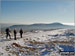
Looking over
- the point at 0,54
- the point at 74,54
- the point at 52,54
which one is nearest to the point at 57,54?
the point at 52,54

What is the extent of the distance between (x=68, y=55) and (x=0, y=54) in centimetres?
522

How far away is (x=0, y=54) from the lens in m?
8.88

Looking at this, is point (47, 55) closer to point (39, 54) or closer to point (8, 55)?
point (39, 54)

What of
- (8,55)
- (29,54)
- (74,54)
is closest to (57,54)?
(74,54)

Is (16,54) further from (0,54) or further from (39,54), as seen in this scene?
(39,54)

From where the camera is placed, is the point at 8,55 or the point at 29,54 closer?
the point at 8,55

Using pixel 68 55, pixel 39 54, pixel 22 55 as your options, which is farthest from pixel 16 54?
pixel 68 55

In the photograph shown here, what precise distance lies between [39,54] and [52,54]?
1.05m

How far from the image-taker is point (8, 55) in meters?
8.84

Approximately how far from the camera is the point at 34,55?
9.27 metres

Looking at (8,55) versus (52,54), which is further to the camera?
(52,54)

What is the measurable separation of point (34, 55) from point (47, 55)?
103cm

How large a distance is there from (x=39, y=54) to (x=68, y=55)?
2.28 metres

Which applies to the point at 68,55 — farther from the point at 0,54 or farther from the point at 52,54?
the point at 0,54
